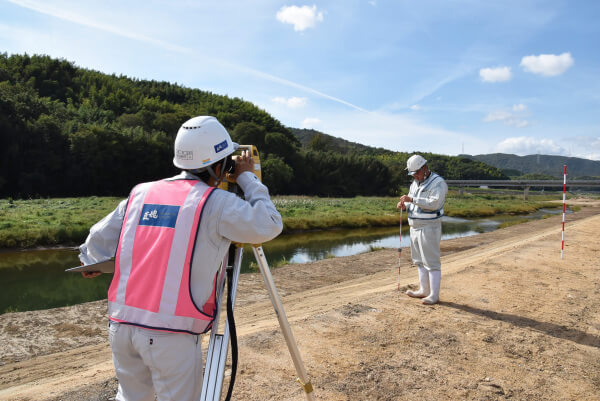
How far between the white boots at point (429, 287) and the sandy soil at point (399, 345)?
6.5 inches

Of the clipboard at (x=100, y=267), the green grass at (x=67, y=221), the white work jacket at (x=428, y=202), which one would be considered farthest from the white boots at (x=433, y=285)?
the green grass at (x=67, y=221)

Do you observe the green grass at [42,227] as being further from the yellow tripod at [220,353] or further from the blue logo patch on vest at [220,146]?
the blue logo patch on vest at [220,146]

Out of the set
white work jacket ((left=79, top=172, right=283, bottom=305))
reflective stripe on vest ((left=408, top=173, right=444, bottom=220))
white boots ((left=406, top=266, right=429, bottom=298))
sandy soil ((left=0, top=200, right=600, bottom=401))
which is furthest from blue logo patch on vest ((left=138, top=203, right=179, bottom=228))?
white boots ((left=406, top=266, right=429, bottom=298))

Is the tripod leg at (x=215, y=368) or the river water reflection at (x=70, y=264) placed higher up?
the tripod leg at (x=215, y=368)

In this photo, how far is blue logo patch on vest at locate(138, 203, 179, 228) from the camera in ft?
6.35

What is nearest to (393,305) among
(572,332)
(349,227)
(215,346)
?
(572,332)

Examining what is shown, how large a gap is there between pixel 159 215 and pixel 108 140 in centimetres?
4598

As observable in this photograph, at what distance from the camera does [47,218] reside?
20672mm

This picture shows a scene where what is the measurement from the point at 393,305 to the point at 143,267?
16.6 feet

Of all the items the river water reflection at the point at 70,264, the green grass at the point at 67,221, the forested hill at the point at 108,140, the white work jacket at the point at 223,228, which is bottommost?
the river water reflection at the point at 70,264

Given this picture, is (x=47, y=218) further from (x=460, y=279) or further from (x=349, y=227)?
(x=460, y=279)

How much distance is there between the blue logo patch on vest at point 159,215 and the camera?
76.2 inches

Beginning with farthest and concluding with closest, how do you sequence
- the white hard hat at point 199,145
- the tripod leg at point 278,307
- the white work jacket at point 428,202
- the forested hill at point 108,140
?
the forested hill at point 108,140 → the white work jacket at point 428,202 → the tripod leg at point 278,307 → the white hard hat at point 199,145

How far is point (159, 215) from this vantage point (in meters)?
1.97
